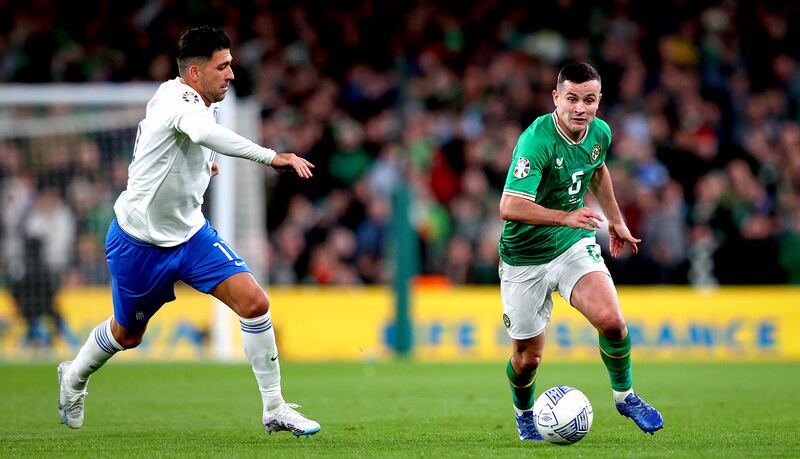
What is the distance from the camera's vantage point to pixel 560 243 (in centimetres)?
782

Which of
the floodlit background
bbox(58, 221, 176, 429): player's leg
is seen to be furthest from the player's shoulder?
the floodlit background

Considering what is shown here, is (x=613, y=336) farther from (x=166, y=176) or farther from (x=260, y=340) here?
(x=166, y=176)

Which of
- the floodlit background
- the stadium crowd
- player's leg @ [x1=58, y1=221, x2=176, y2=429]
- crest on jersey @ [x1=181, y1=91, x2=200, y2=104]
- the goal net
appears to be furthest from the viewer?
the stadium crowd

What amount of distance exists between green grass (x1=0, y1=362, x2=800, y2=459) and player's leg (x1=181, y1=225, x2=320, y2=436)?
23 centimetres

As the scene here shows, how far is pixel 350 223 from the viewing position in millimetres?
18531

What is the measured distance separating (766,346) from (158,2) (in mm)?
12479

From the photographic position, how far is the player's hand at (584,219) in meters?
7.05

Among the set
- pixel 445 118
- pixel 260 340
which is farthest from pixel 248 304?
pixel 445 118

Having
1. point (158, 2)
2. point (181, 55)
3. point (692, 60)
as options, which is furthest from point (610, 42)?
point (181, 55)

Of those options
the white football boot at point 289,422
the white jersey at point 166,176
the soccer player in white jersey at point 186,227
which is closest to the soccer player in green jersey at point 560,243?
the white football boot at point 289,422

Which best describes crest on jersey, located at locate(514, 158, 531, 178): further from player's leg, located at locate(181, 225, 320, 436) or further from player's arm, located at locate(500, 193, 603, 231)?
player's leg, located at locate(181, 225, 320, 436)

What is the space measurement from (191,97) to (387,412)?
334 cm

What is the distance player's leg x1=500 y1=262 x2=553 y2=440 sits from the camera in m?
7.82

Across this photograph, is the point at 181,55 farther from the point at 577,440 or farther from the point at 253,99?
the point at 253,99
